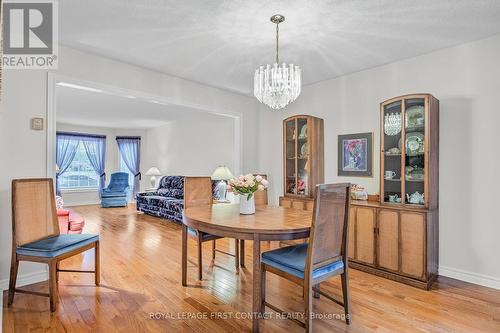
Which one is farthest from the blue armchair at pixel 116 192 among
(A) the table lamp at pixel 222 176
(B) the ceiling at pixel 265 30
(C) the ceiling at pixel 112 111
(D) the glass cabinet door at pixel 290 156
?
(D) the glass cabinet door at pixel 290 156

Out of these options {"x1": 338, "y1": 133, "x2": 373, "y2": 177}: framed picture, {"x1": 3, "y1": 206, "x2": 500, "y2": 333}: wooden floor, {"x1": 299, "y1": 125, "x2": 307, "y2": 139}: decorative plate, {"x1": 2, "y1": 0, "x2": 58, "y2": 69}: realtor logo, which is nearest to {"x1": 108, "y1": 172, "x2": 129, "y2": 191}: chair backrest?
{"x1": 3, "y1": 206, "x2": 500, "y2": 333}: wooden floor

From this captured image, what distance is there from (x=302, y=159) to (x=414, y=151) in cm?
144

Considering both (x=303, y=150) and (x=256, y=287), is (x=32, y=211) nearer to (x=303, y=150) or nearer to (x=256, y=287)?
(x=256, y=287)

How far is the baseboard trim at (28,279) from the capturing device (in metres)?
2.58

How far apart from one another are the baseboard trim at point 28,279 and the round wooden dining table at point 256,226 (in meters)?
1.59

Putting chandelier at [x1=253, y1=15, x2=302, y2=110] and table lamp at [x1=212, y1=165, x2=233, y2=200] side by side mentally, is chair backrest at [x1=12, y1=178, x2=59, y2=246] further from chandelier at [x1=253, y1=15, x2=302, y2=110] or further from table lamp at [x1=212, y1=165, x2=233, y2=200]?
table lamp at [x1=212, y1=165, x2=233, y2=200]

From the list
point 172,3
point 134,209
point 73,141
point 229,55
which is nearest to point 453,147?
point 229,55

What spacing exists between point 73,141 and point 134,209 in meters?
2.72

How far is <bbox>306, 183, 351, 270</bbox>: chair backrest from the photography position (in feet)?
6.09

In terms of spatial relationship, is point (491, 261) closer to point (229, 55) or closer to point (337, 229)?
point (337, 229)

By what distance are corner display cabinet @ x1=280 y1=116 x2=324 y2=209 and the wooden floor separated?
47.0 inches

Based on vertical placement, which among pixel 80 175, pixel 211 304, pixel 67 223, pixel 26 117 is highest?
pixel 26 117

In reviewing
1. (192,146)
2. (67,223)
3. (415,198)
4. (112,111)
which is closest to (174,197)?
(192,146)

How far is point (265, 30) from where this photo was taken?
2574 millimetres
